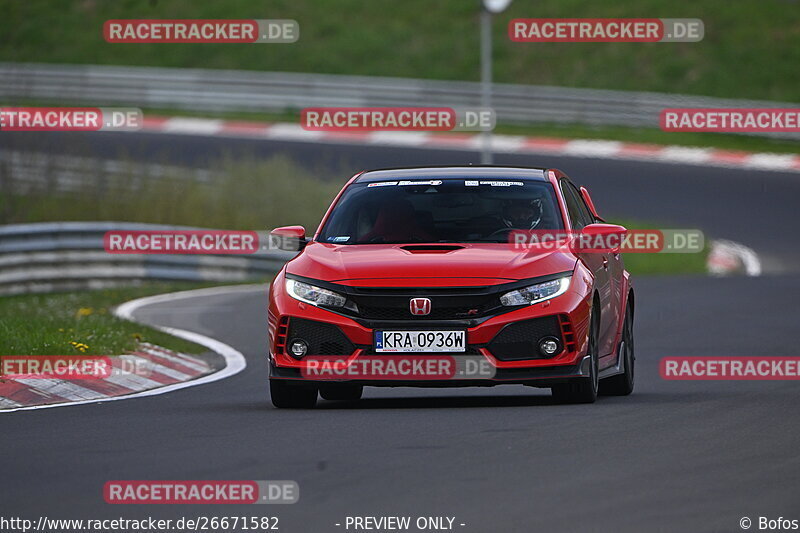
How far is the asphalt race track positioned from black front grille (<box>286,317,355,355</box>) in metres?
0.40

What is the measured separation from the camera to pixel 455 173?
12.4 meters

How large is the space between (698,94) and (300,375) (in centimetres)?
3616

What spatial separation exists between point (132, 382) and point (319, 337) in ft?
9.90

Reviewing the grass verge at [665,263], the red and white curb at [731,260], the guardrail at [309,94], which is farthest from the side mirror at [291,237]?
the guardrail at [309,94]

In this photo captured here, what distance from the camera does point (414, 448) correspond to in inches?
369

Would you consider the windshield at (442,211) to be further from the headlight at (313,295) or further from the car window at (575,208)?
the headlight at (313,295)

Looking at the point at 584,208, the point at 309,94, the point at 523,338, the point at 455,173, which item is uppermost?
the point at 309,94

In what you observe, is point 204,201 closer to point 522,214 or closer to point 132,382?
point 132,382

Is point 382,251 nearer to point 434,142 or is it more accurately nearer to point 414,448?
point 414,448

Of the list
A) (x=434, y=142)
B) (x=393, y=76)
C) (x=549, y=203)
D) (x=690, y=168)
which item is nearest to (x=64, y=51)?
(x=393, y=76)

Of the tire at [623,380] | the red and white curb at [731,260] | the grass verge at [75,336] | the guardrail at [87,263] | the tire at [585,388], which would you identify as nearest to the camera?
the tire at [585,388]

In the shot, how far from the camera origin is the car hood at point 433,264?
11.1 m

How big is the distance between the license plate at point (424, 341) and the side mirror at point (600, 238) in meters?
1.25

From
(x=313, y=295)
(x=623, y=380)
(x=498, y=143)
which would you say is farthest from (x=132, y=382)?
(x=498, y=143)
